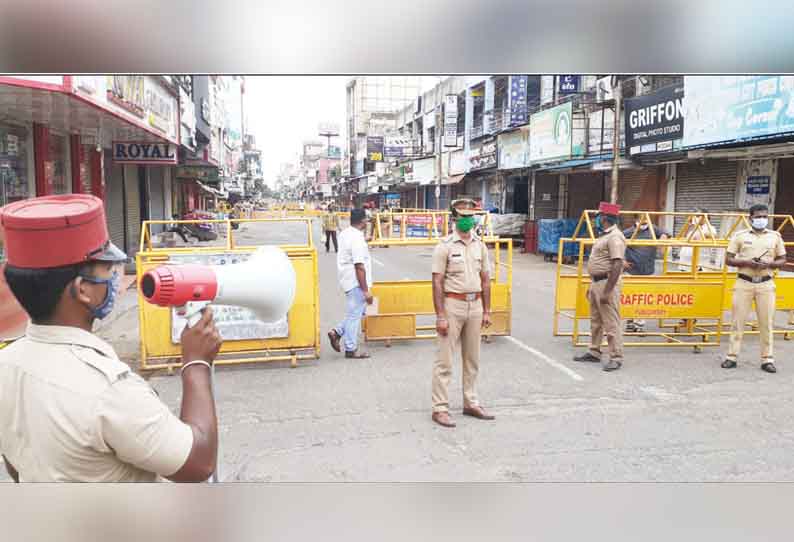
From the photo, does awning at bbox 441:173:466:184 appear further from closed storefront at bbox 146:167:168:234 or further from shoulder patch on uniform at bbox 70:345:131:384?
shoulder patch on uniform at bbox 70:345:131:384

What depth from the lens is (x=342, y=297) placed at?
11.5 metres

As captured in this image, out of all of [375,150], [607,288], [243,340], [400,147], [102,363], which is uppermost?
[375,150]

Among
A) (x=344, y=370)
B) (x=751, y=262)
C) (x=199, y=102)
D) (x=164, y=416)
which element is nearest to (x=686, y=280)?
(x=751, y=262)

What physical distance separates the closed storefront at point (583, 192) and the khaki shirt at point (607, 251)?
15962 millimetres

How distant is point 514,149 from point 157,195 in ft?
43.3

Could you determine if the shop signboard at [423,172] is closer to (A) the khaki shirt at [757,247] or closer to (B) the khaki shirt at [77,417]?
(A) the khaki shirt at [757,247]

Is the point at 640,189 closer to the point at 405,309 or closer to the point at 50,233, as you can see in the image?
the point at 405,309

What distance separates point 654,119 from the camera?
15.6 meters

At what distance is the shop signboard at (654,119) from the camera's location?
14.6 m

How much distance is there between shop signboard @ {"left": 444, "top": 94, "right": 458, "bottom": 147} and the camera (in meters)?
28.8

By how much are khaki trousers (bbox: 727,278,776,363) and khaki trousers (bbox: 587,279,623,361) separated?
1.23 m

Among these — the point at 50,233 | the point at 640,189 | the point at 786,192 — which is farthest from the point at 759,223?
the point at 640,189

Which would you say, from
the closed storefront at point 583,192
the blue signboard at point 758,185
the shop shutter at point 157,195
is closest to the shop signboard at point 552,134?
the closed storefront at point 583,192

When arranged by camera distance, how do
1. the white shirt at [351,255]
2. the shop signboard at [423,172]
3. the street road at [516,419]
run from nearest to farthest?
the street road at [516,419], the white shirt at [351,255], the shop signboard at [423,172]
